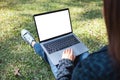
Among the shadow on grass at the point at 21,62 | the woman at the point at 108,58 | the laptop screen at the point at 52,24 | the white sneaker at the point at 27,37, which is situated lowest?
the shadow on grass at the point at 21,62

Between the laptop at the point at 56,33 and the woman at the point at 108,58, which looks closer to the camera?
the woman at the point at 108,58

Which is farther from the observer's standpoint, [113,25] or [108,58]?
[108,58]

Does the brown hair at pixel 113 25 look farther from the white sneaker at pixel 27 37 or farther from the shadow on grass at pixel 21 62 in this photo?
the white sneaker at pixel 27 37

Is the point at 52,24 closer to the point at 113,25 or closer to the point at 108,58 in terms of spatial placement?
the point at 108,58

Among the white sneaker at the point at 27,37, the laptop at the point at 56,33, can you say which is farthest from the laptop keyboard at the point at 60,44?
the white sneaker at the point at 27,37

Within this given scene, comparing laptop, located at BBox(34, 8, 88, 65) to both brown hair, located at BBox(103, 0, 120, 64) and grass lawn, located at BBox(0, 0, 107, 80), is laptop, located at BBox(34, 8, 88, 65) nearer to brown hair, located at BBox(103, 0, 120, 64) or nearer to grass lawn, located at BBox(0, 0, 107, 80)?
grass lawn, located at BBox(0, 0, 107, 80)

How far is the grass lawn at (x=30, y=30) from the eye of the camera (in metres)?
2.93

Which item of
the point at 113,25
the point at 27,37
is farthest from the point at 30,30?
the point at 113,25

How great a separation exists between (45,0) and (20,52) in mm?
1921

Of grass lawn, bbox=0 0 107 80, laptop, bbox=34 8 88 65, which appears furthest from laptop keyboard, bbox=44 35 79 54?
grass lawn, bbox=0 0 107 80

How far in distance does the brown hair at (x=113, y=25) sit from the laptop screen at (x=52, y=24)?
5.05ft

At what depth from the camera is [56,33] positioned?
9.49 feet

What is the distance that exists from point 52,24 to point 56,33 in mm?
98

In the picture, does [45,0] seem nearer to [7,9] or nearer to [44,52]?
[7,9]
